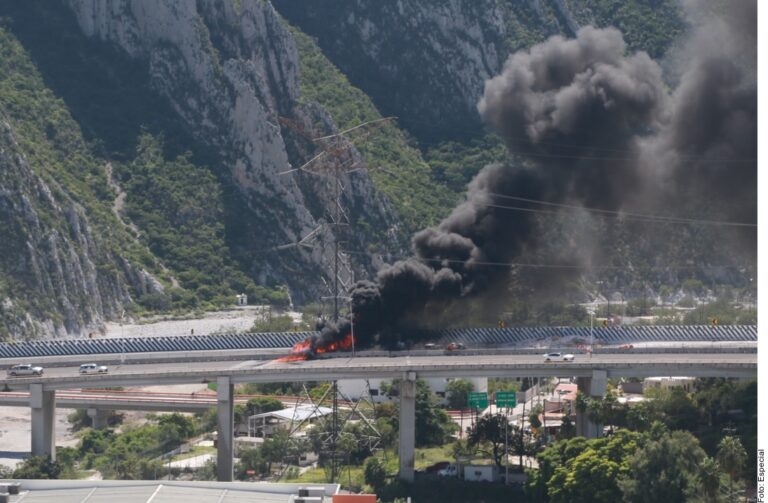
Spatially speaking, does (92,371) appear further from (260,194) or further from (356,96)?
(356,96)

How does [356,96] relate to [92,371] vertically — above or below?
above

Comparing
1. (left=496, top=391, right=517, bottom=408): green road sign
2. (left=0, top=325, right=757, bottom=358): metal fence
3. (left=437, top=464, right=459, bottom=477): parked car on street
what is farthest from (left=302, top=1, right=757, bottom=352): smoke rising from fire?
(left=437, top=464, right=459, bottom=477): parked car on street

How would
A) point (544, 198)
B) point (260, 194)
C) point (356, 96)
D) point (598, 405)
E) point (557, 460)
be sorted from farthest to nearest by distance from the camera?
point (356, 96) < point (260, 194) < point (544, 198) < point (598, 405) < point (557, 460)

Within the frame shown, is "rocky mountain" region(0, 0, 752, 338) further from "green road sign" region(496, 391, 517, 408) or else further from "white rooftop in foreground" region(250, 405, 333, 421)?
"green road sign" region(496, 391, 517, 408)

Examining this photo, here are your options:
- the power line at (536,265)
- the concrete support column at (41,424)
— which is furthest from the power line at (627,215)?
the concrete support column at (41,424)

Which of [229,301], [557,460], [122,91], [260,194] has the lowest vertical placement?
[557,460]

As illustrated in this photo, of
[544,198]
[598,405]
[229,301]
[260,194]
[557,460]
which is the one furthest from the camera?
[260,194]

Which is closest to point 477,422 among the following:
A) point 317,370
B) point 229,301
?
point 317,370
